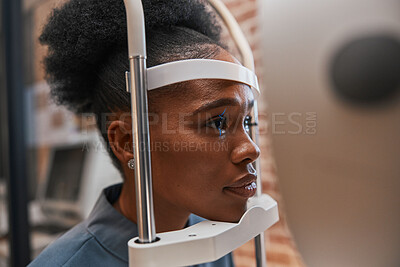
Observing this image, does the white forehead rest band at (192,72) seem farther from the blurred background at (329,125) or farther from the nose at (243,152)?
the blurred background at (329,125)

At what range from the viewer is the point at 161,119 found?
0.49 metres

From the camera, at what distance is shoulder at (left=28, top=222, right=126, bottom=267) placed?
1.78 ft

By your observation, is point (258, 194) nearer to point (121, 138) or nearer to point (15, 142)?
point (121, 138)

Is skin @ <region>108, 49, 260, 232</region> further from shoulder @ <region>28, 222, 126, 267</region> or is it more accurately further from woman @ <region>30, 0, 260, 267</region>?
shoulder @ <region>28, 222, 126, 267</region>

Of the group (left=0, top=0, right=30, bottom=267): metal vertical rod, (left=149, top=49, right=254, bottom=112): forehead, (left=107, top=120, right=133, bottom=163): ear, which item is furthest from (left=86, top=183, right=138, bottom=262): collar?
(left=0, top=0, right=30, bottom=267): metal vertical rod

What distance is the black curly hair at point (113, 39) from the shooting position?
1.71ft

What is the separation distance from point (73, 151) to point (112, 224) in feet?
3.39

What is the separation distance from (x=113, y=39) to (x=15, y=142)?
678 mm

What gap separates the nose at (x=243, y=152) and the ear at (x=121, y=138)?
0.16m

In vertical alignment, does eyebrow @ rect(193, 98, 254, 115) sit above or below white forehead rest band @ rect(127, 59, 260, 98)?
below

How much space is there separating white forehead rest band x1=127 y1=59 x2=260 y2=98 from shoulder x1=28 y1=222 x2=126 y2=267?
0.29 meters

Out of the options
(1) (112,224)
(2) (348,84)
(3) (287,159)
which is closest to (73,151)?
(1) (112,224)

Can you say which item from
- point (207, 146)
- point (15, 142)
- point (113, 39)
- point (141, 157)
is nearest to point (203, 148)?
point (207, 146)

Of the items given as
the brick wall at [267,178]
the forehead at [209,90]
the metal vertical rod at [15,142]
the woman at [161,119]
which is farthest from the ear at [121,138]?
the metal vertical rod at [15,142]
